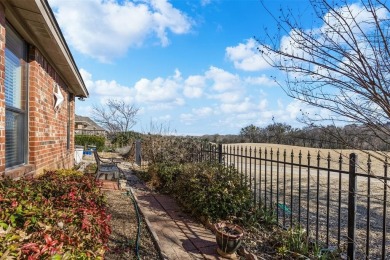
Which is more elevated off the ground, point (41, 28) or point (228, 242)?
point (41, 28)

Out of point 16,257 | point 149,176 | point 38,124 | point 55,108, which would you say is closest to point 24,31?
point 38,124

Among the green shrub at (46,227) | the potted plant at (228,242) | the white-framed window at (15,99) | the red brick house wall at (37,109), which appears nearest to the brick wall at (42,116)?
the red brick house wall at (37,109)

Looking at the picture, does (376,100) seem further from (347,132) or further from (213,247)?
(213,247)

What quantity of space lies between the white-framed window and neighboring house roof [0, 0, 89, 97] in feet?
0.53

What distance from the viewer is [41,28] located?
398 centimetres

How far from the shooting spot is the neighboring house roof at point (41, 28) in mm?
3295

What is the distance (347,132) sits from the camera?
2232mm

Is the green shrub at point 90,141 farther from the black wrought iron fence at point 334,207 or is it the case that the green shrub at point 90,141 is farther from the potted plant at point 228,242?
the potted plant at point 228,242

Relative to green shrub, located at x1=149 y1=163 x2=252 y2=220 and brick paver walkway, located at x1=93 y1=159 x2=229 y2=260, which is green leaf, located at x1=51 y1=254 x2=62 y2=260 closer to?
brick paver walkway, located at x1=93 y1=159 x2=229 y2=260

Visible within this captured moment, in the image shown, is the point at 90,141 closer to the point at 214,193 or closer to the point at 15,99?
the point at 15,99

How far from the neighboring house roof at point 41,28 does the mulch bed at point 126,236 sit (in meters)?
2.87

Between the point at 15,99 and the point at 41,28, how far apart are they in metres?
1.03

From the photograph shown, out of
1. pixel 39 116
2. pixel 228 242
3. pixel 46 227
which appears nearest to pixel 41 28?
pixel 39 116

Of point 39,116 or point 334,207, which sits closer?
point 39,116
